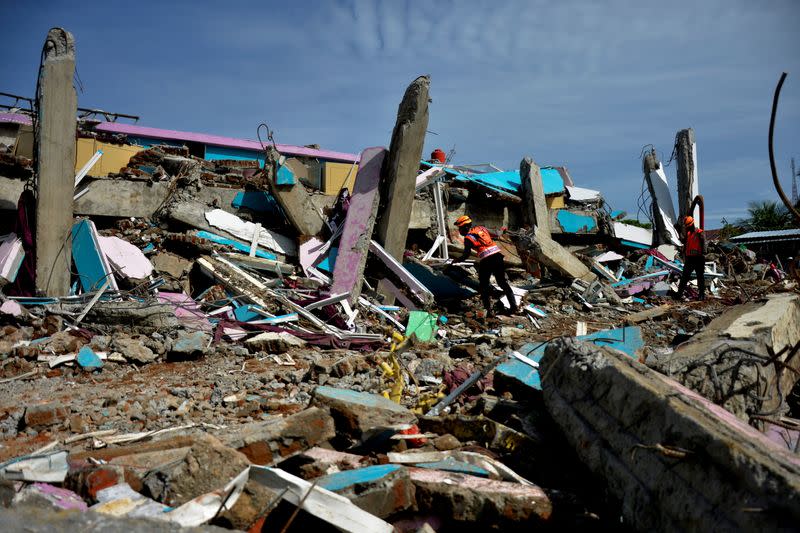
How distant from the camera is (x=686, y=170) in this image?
1448 centimetres

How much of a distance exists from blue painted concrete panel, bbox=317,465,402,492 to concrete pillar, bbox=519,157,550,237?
423 inches

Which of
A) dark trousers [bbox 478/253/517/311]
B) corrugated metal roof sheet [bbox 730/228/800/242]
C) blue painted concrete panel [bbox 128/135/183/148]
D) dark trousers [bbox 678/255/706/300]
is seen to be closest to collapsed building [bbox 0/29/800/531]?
dark trousers [bbox 478/253/517/311]

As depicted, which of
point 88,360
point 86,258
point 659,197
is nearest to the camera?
point 88,360

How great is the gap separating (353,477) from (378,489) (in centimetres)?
19

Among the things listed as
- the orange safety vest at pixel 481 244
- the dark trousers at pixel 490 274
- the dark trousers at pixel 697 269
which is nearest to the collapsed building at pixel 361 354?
the dark trousers at pixel 490 274

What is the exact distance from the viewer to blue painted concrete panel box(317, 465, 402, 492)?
246 centimetres

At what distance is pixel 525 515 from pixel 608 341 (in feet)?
10.4

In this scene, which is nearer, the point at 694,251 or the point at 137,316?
the point at 137,316

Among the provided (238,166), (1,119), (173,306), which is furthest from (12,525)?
(1,119)

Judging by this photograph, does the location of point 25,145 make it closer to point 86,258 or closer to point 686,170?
point 86,258

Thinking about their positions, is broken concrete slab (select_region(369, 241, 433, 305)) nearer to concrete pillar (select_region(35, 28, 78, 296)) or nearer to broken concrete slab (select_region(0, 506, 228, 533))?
concrete pillar (select_region(35, 28, 78, 296))

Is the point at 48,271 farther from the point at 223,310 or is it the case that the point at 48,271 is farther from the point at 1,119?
the point at 1,119

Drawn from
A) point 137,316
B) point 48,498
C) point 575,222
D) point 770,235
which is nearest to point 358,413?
point 48,498

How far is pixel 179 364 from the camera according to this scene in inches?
233
